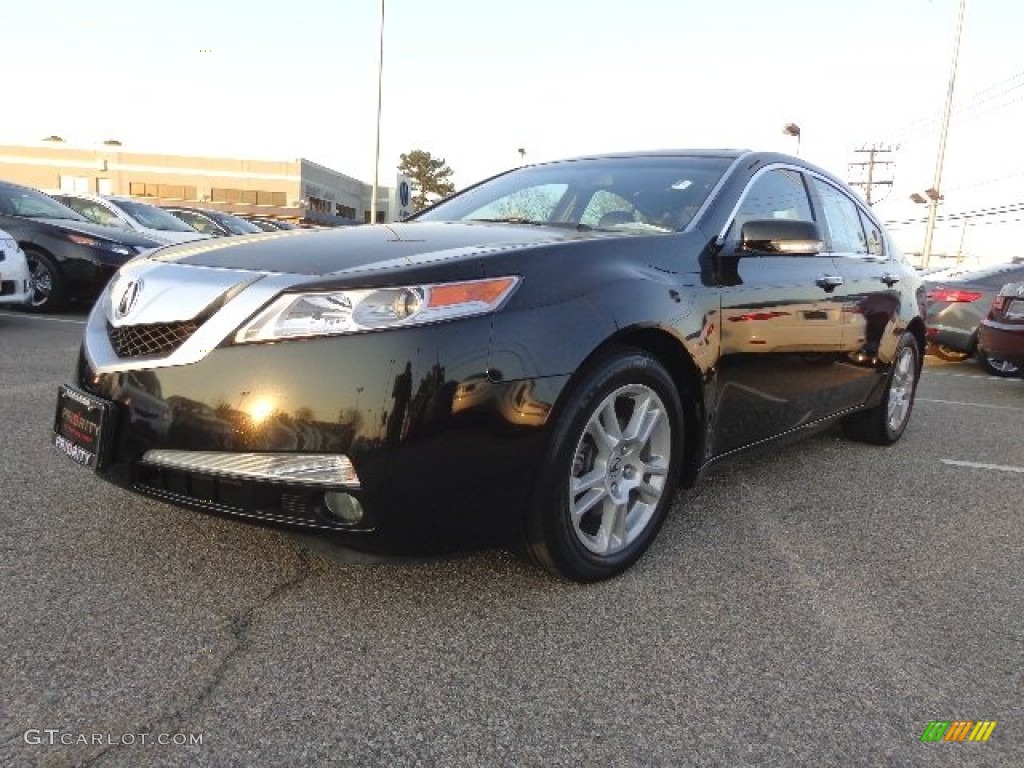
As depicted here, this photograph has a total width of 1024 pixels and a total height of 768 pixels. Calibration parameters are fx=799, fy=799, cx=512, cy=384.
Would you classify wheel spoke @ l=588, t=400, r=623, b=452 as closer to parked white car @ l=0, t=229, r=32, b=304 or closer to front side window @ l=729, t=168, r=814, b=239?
front side window @ l=729, t=168, r=814, b=239

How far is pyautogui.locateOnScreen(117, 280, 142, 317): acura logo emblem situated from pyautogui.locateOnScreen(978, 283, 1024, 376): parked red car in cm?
662

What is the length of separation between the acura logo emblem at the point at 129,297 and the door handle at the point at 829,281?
2708mm

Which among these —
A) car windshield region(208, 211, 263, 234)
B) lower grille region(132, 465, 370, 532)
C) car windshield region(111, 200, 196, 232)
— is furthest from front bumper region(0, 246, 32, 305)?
car windshield region(208, 211, 263, 234)

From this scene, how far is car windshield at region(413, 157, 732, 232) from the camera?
3.14m

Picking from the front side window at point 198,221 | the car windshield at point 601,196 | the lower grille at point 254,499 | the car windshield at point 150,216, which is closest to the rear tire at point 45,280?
the car windshield at point 150,216

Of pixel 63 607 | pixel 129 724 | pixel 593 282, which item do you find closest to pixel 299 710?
pixel 129 724

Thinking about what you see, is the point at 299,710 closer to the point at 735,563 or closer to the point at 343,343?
the point at 343,343

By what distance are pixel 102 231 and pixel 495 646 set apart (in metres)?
8.19

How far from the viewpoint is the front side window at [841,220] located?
3.99m

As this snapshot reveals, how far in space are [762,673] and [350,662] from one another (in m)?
1.07

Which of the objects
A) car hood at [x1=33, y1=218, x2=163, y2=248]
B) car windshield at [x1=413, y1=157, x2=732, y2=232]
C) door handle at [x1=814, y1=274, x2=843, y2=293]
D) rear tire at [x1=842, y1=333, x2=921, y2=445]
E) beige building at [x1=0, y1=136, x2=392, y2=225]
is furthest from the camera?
beige building at [x1=0, y1=136, x2=392, y2=225]

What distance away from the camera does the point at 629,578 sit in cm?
263

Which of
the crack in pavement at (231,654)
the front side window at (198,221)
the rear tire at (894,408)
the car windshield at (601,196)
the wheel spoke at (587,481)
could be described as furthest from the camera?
the front side window at (198,221)

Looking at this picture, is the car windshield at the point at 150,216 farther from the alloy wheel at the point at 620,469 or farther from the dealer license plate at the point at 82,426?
the alloy wheel at the point at 620,469
